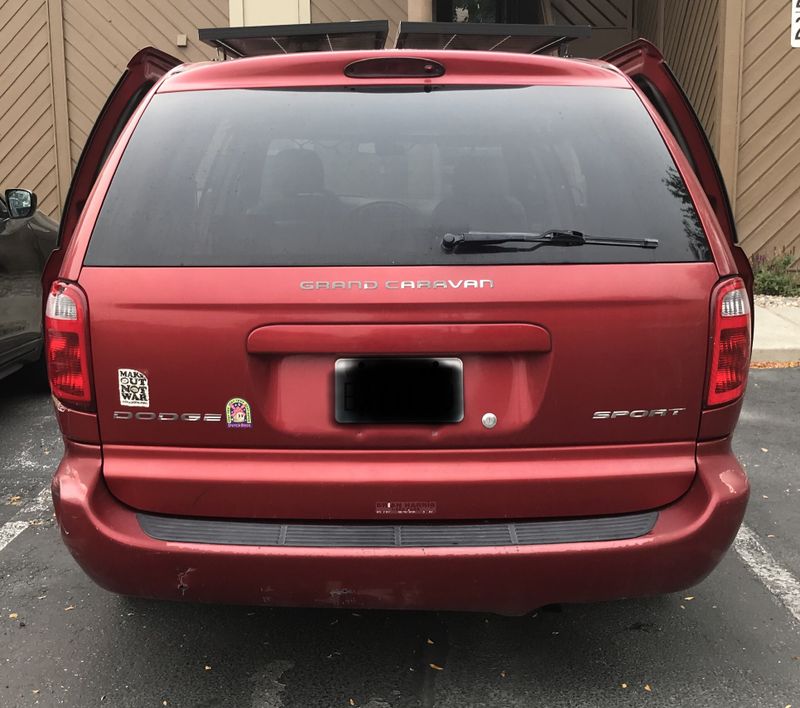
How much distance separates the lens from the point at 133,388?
2.18 meters

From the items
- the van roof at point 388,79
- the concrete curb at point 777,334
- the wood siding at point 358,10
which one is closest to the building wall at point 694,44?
the concrete curb at point 777,334

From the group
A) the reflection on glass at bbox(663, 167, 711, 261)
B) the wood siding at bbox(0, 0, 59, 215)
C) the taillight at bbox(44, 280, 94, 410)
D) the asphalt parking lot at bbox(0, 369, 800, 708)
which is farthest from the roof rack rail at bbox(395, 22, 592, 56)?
the wood siding at bbox(0, 0, 59, 215)

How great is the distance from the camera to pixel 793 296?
8.70 metres

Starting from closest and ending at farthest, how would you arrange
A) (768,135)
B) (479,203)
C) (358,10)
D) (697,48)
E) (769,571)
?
(479,203) → (769,571) → (768,135) → (697,48) → (358,10)

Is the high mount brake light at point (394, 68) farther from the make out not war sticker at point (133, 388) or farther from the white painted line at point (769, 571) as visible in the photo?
the white painted line at point (769, 571)

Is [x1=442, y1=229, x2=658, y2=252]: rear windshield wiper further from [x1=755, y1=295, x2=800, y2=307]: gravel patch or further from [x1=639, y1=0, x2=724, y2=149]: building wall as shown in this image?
[x1=639, y1=0, x2=724, y2=149]: building wall

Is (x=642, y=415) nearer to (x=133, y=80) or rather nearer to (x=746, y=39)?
(x=133, y=80)

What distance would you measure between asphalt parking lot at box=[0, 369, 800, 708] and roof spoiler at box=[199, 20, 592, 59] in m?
2.11

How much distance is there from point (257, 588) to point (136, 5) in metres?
9.78

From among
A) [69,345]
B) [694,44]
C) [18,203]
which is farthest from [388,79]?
[694,44]

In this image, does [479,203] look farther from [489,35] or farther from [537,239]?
[489,35]

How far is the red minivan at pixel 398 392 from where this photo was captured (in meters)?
2.13

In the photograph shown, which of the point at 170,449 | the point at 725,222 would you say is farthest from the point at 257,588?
the point at 725,222

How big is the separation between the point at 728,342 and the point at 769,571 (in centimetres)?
150
